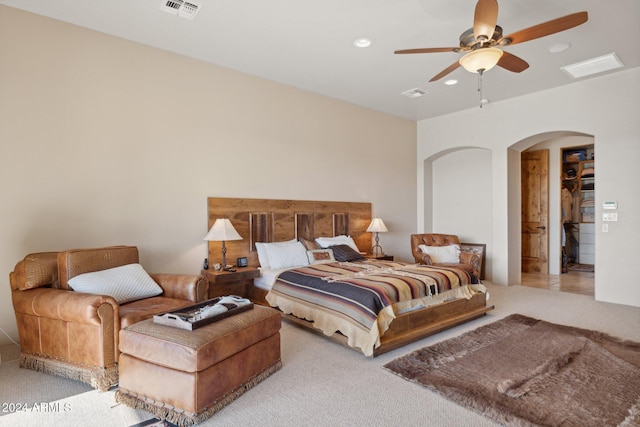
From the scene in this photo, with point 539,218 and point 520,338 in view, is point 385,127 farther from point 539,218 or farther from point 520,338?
point 520,338

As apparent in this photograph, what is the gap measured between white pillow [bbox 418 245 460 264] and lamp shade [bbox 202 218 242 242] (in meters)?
3.26

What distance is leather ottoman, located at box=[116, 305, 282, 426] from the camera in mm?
2057

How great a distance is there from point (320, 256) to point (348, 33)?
277cm

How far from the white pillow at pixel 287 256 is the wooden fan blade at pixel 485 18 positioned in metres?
3.17

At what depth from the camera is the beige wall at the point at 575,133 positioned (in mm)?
4641

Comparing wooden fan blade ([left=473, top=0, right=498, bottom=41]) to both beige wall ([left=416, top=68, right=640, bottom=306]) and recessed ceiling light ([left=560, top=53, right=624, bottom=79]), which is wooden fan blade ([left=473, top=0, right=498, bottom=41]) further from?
beige wall ([left=416, top=68, right=640, bottom=306])

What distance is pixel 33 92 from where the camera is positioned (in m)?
3.30

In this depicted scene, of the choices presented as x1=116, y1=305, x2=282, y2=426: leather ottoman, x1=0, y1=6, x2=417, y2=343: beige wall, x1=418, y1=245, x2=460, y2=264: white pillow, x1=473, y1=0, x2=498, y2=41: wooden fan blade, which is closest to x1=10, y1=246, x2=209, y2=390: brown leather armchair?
x1=116, y1=305, x2=282, y2=426: leather ottoman

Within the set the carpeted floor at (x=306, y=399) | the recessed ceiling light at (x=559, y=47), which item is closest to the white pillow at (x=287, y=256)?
the carpeted floor at (x=306, y=399)

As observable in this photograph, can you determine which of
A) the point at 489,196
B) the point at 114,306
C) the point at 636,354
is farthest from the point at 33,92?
the point at 489,196

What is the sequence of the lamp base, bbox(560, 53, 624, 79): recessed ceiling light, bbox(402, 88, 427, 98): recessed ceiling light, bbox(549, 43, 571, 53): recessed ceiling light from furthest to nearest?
the lamp base < bbox(402, 88, 427, 98): recessed ceiling light < bbox(560, 53, 624, 79): recessed ceiling light < bbox(549, 43, 571, 53): recessed ceiling light

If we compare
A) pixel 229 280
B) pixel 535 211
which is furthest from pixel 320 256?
pixel 535 211

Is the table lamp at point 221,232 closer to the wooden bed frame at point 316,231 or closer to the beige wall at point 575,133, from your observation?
the wooden bed frame at point 316,231

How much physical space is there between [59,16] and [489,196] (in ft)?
22.0
